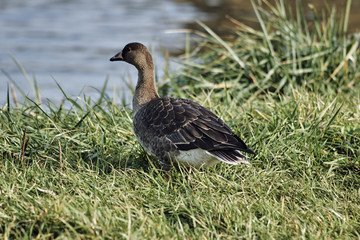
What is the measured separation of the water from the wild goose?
377 centimetres

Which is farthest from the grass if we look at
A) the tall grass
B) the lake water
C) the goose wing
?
the lake water

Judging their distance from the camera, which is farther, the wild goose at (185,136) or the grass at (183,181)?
the wild goose at (185,136)

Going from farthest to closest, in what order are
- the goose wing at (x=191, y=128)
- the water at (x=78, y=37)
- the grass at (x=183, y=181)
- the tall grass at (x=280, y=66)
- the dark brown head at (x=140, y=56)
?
A: the water at (x=78, y=37) < the tall grass at (x=280, y=66) < the dark brown head at (x=140, y=56) < the goose wing at (x=191, y=128) < the grass at (x=183, y=181)

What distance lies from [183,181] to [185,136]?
15.9 inches

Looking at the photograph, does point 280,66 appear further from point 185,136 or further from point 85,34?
point 85,34

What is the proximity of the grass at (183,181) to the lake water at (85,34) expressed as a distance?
4.05 meters

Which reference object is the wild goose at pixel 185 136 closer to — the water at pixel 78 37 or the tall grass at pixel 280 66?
the tall grass at pixel 280 66

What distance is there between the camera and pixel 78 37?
1425 centimetres

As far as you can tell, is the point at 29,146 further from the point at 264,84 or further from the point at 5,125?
the point at 264,84

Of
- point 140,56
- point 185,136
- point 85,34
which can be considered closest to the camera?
point 185,136

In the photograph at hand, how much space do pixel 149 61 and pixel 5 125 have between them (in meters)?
1.48

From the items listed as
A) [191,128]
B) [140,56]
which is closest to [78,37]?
[140,56]

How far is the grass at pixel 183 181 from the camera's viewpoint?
3713 mm

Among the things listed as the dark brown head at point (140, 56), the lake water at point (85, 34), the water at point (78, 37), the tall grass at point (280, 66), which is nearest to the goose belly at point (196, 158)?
the dark brown head at point (140, 56)
